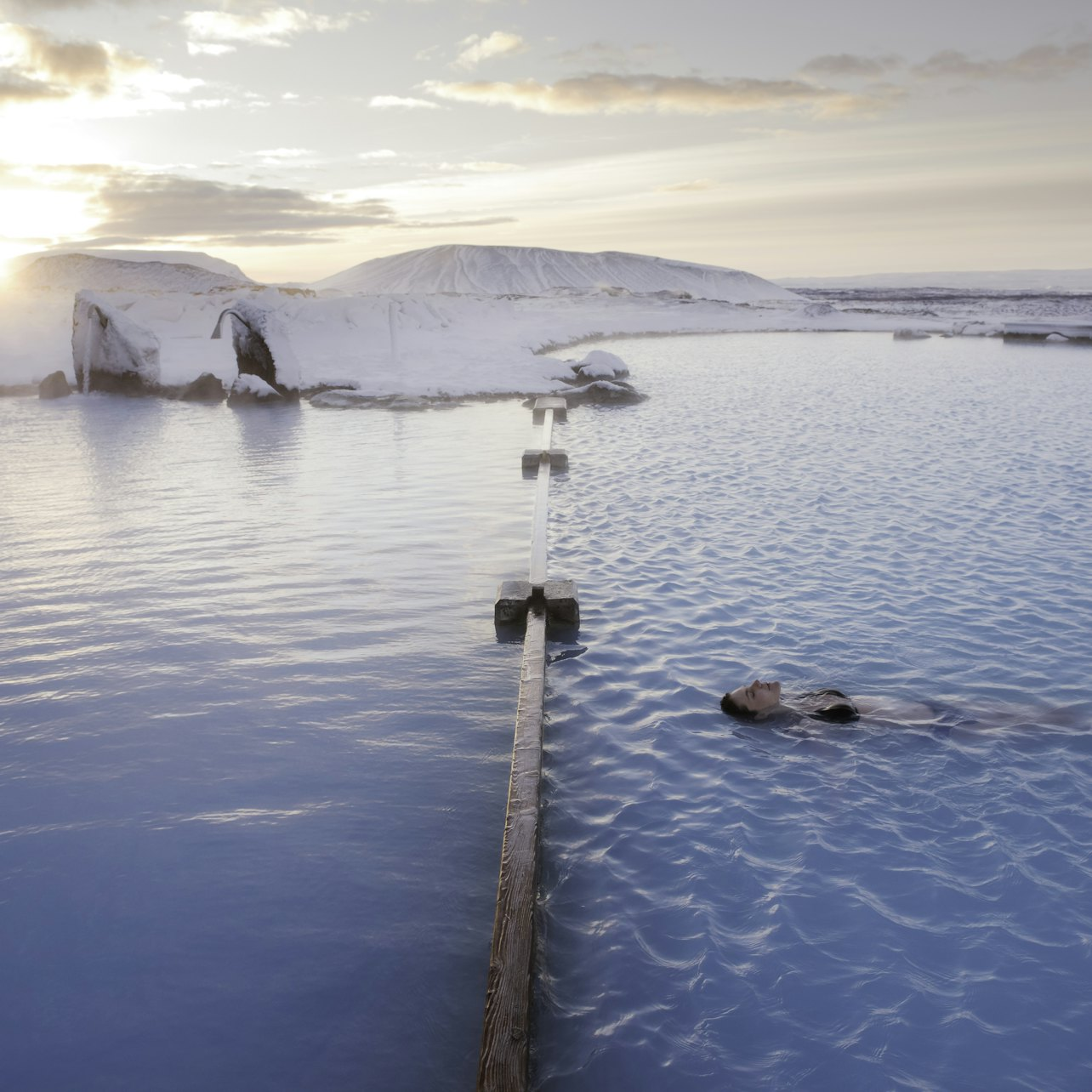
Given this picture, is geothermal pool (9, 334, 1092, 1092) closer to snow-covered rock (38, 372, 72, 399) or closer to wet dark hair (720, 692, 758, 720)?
wet dark hair (720, 692, 758, 720)

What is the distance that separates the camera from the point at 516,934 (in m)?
2.91

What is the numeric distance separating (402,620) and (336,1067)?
11.8ft

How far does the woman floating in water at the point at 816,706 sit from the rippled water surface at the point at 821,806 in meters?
0.11

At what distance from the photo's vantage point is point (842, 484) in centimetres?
1016

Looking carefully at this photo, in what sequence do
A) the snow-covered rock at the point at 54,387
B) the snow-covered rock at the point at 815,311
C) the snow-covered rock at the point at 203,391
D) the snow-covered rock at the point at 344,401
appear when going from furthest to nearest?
the snow-covered rock at the point at 815,311 → the snow-covered rock at the point at 54,387 → the snow-covered rock at the point at 203,391 → the snow-covered rock at the point at 344,401

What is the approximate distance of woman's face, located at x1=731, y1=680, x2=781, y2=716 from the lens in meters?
4.79

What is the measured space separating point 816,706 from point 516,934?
2.55 m

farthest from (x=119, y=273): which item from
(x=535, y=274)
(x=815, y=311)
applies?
(x=815, y=311)

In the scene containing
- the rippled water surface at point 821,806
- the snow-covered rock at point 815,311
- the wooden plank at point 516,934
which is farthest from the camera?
the snow-covered rock at point 815,311

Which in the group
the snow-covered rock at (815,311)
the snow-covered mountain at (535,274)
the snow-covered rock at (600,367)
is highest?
the snow-covered mountain at (535,274)

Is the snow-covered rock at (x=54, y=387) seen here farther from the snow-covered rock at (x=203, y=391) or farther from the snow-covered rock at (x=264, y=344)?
the snow-covered rock at (x=264, y=344)

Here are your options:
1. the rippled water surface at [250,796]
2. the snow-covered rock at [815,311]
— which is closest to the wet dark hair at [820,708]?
the rippled water surface at [250,796]

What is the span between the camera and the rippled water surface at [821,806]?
2.92 metres

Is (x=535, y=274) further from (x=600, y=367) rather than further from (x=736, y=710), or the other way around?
(x=736, y=710)
